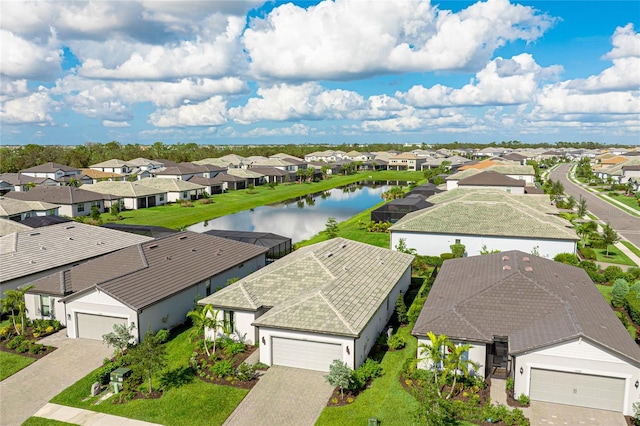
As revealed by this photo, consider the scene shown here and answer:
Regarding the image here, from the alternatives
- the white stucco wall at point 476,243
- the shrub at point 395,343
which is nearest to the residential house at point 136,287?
the shrub at point 395,343

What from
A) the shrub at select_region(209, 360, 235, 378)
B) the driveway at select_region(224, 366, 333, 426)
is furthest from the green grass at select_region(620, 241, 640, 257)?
the shrub at select_region(209, 360, 235, 378)

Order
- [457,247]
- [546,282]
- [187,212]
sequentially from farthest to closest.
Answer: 1. [187,212]
2. [457,247]
3. [546,282]

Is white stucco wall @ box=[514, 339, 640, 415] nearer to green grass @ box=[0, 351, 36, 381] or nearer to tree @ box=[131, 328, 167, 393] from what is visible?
tree @ box=[131, 328, 167, 393]

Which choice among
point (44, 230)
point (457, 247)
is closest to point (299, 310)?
point (457, 247)

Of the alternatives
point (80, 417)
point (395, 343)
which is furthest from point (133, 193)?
point (395, 343)

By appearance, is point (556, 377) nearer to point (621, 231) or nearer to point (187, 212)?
point (621, 231)

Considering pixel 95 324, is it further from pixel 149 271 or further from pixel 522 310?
pixel 522 310

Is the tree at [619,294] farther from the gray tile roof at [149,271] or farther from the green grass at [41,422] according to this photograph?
the green grass at [41,422]
